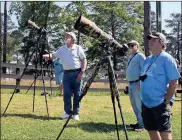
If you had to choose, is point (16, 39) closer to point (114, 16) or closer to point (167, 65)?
point (114, 16)

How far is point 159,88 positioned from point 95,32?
3.79ft

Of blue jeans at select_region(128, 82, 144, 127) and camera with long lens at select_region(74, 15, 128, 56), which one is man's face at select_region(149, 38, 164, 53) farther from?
blue jeans at select_region(128, 82, 144, 127)

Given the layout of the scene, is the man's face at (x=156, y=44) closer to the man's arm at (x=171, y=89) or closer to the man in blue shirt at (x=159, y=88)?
the man in blue shirt at (x=159, y=88)

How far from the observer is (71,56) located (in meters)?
7.75

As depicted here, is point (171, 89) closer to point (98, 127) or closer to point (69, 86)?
point (98, 127)

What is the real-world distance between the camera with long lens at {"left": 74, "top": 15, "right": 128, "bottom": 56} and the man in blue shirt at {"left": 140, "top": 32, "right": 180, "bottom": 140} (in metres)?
0.69

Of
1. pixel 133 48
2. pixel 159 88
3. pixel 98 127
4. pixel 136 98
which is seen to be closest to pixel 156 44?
pixel 159 88

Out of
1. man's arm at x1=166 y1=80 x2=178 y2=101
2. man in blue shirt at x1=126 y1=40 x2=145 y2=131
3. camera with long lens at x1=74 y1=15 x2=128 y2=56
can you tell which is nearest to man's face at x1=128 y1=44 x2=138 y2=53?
man in blue shirt at x1=126 y1=40 x2=145 y2=131

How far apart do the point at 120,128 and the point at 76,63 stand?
1.58 metres

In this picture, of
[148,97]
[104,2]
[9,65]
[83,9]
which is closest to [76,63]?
[148,97]

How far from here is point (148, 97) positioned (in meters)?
A: 4.68

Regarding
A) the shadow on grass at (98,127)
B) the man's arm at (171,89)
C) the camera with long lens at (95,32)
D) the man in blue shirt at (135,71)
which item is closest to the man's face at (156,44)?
the man's arm at (171,89)

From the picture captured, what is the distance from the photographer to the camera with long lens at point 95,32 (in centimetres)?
496

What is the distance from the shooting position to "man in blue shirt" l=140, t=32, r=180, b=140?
458cm
